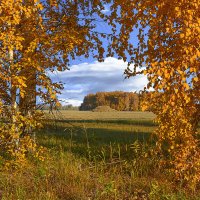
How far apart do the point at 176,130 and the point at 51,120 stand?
425 cm

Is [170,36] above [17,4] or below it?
below

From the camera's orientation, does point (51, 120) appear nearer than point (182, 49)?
No

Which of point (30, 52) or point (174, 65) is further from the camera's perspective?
point (30, 52)

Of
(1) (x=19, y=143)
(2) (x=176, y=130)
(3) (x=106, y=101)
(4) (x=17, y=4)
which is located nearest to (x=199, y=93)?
(2) (x=176, y=130)

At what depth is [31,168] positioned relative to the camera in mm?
10227

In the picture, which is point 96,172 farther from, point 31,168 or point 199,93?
point 199,93

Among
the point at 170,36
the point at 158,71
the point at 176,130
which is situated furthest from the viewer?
the point at 176,130

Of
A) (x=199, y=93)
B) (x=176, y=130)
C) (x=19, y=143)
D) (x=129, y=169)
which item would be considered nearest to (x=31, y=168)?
(x=19, y=143)

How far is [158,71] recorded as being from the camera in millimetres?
6555

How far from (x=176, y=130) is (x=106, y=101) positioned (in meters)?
89.3

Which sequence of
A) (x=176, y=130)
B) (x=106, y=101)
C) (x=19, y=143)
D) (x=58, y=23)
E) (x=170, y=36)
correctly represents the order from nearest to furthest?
(x=170, y=36) < (x=176, y=130) < (x=19, y=143) < (x=58, y=23) < (x=106, y=101)

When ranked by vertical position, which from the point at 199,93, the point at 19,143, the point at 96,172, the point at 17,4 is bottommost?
the point at 96,172

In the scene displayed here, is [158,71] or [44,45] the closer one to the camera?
[158,71]

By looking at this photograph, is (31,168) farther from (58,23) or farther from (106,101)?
(106,101)
